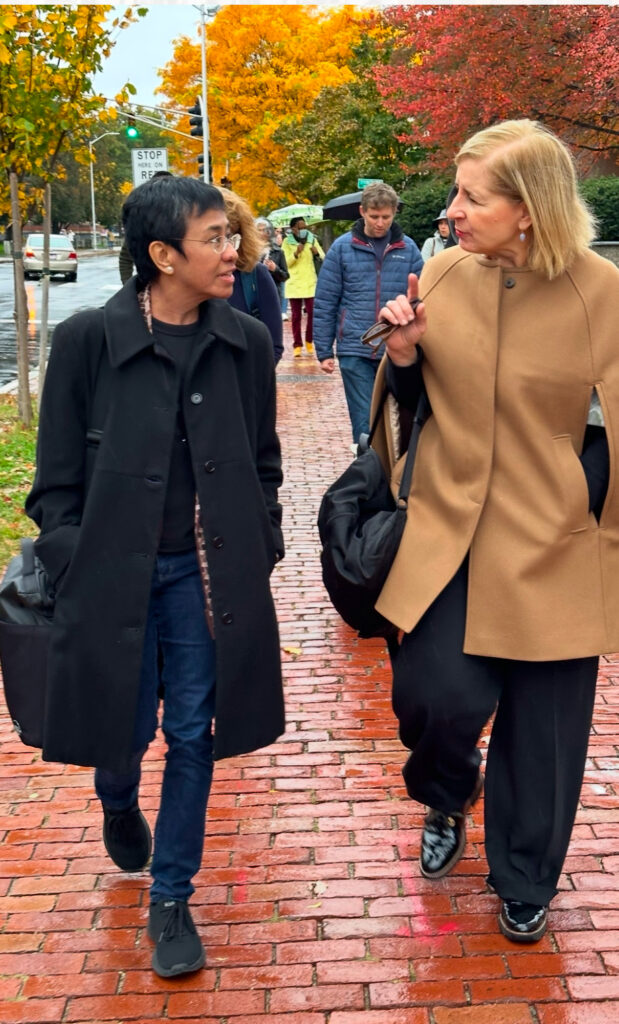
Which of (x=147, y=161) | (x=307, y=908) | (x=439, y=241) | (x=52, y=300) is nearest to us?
(x=307, y=908)

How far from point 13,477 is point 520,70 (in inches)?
348

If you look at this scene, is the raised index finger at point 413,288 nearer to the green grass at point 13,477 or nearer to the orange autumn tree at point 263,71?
the green grass at point 13,477

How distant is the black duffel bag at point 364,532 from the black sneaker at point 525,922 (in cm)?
80

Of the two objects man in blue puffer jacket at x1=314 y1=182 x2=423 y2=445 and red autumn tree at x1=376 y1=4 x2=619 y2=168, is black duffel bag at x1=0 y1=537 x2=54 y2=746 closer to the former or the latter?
man in blue puffer jacket at x1=314 y1=182 x2=423 y2=445

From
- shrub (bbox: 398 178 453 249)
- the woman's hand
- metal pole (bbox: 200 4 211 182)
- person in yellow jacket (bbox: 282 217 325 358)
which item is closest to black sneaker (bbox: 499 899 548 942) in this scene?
the woman's hand

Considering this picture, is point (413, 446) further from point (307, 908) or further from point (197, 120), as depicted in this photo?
point (197, 120)

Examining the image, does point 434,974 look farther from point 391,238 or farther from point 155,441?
point 391,238

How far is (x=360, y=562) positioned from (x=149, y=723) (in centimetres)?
71

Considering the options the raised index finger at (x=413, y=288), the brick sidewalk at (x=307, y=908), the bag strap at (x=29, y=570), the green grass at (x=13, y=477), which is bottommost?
the green grass at (x=13, y=477)

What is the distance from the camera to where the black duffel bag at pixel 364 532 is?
3.17 meters

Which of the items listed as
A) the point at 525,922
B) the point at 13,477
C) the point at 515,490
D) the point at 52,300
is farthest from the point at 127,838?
the point at 52,300

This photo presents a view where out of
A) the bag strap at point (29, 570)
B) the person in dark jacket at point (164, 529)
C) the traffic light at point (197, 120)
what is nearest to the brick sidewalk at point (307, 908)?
the person in dark jacket at point (164, 529)

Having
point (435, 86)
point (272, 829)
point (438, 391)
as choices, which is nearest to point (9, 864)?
point (272, 829)

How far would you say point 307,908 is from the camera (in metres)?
3.47
